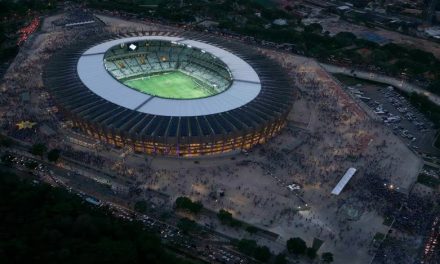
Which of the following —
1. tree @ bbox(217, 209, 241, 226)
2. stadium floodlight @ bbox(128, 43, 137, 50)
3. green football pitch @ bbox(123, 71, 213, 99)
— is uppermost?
stadium floodlight @ bbox(128, 43, 137, 50)

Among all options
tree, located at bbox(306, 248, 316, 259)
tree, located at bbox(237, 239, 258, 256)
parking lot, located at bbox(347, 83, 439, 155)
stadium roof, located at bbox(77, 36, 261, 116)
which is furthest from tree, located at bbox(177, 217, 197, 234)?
parking lot, located at bbox(347, 83, 439, 155)

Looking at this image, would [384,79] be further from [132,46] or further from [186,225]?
[186,225]

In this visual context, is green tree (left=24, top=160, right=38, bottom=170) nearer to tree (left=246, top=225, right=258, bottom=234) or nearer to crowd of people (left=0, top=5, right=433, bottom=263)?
crowd of people (left=0, top=5, right=433, bottom=263)

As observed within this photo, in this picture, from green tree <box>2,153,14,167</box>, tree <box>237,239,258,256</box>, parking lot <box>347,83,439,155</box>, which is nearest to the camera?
tree <box>237,239,258,256</box>

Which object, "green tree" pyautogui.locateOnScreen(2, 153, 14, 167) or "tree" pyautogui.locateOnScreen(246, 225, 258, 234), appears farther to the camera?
"green tree" pyautogui.locateOnScreen(2, 153, 14, 167)

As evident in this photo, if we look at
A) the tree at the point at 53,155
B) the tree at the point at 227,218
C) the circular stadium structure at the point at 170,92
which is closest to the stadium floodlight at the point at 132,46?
the circular stadium structure at the point at 170,92

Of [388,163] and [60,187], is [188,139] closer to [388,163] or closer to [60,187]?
[60,187]

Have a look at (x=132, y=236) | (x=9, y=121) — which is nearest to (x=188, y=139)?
(x=132, y=236)

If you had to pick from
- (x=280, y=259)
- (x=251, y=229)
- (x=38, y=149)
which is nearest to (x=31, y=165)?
(x=38, y=149)

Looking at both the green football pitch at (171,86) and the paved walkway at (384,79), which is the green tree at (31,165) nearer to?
the green football pitch at (171,86)
